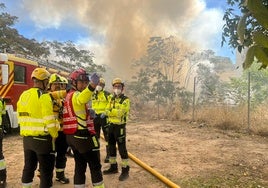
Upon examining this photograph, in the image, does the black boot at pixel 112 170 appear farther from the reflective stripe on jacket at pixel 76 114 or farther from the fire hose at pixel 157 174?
the reflective stripe on jacket at pixel 76 114

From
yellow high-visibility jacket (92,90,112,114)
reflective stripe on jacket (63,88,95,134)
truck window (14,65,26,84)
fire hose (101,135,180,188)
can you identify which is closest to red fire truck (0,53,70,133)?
truck window (14,65,26,84)

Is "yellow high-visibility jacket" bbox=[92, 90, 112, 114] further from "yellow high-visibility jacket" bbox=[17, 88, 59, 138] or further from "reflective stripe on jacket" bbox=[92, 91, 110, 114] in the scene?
"yellow high-visibility jacket" bbox=[17, 88, 59, 138]

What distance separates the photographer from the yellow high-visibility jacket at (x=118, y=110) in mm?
5883

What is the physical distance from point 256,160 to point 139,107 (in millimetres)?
16163

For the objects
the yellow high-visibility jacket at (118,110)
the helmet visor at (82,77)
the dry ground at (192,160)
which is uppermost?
the helmet visor at (82,77)

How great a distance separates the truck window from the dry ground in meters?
2.00

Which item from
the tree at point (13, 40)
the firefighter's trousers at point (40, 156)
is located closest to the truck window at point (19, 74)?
the firefighter's trousers at point (40, 156)

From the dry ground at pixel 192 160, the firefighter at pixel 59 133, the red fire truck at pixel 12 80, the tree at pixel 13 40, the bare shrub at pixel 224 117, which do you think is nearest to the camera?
the firefighter at pixel 59 133

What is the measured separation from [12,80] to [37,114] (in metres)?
7.59

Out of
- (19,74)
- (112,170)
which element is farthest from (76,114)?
(19,74)

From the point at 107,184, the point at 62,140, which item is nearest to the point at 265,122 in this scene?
the point at 107,184

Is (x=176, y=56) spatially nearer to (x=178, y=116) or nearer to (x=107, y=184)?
(x=178, y=116)

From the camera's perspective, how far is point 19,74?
11.5 m

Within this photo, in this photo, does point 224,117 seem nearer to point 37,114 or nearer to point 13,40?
point 37,114
